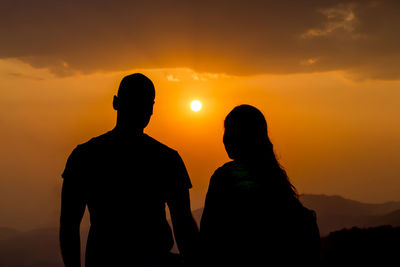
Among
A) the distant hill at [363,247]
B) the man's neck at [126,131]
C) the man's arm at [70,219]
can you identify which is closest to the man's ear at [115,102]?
the man's neck at [126,131]

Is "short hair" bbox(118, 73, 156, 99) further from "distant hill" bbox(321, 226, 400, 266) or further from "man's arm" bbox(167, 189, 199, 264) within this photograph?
"distant hill" bbox(321, 226, 400, 266)

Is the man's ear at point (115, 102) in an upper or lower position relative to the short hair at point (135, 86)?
lower

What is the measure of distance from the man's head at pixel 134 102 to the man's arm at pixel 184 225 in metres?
0.67

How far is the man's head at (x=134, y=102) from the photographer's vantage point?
3.20 meters

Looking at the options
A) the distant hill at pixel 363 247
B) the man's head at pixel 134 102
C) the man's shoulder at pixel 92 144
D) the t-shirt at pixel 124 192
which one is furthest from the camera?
the distant hill at pixel 363 247

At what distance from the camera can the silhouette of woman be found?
3.37m

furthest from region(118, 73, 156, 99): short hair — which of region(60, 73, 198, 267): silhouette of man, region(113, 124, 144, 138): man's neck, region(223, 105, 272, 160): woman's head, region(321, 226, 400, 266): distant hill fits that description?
region(321, 226, 400, 266): distant hill

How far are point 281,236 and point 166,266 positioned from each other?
1.01m

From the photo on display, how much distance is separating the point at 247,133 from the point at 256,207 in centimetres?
63

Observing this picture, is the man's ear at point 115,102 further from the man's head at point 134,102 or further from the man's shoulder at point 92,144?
the man's shoulder at point 92,144

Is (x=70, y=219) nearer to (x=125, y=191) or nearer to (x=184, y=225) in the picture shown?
(x=125, y=191)

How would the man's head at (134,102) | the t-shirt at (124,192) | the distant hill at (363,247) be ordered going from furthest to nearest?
the distant hill at (363,247) → the man's head at (134,102) → the t-shirt at (124,192)

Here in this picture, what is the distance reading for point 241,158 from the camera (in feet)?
11.6

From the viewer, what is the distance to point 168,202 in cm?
323
